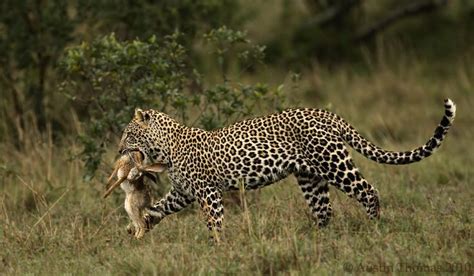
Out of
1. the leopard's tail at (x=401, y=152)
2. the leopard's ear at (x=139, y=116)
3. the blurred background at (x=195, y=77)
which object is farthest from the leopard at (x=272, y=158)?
the blurred background at (x=195, y=77)

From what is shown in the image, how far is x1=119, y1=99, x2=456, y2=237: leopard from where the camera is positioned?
31.9 feet

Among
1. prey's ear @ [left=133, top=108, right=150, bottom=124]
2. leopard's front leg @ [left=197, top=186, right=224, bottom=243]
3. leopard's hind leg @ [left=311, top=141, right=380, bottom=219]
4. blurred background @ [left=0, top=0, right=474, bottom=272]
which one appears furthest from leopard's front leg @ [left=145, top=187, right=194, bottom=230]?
leopard's hind leg @ [left=311, top=141, right=380, bottom=219]

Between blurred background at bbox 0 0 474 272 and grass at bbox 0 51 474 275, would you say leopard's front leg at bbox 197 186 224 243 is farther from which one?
blurred background at bbox 0 0 474 272

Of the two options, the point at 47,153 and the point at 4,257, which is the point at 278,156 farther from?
the point at 47,153

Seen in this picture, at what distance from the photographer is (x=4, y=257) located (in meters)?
9.40

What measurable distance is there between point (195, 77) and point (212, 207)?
344 cm

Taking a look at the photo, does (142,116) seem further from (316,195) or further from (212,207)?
(316,195)

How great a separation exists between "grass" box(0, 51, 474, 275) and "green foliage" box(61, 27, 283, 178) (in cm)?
66

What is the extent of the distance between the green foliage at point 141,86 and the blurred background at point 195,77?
0.06 feet

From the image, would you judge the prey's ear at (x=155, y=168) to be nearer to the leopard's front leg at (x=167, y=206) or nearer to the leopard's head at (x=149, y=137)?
the leopard's head at (x=149, y=137)

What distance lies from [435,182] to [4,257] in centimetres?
558

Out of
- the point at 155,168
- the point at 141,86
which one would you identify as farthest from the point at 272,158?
the point at 141,86

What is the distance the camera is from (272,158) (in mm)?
9758

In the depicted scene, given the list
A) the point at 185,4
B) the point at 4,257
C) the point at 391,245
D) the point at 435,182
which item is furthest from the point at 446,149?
the point at 4,257
